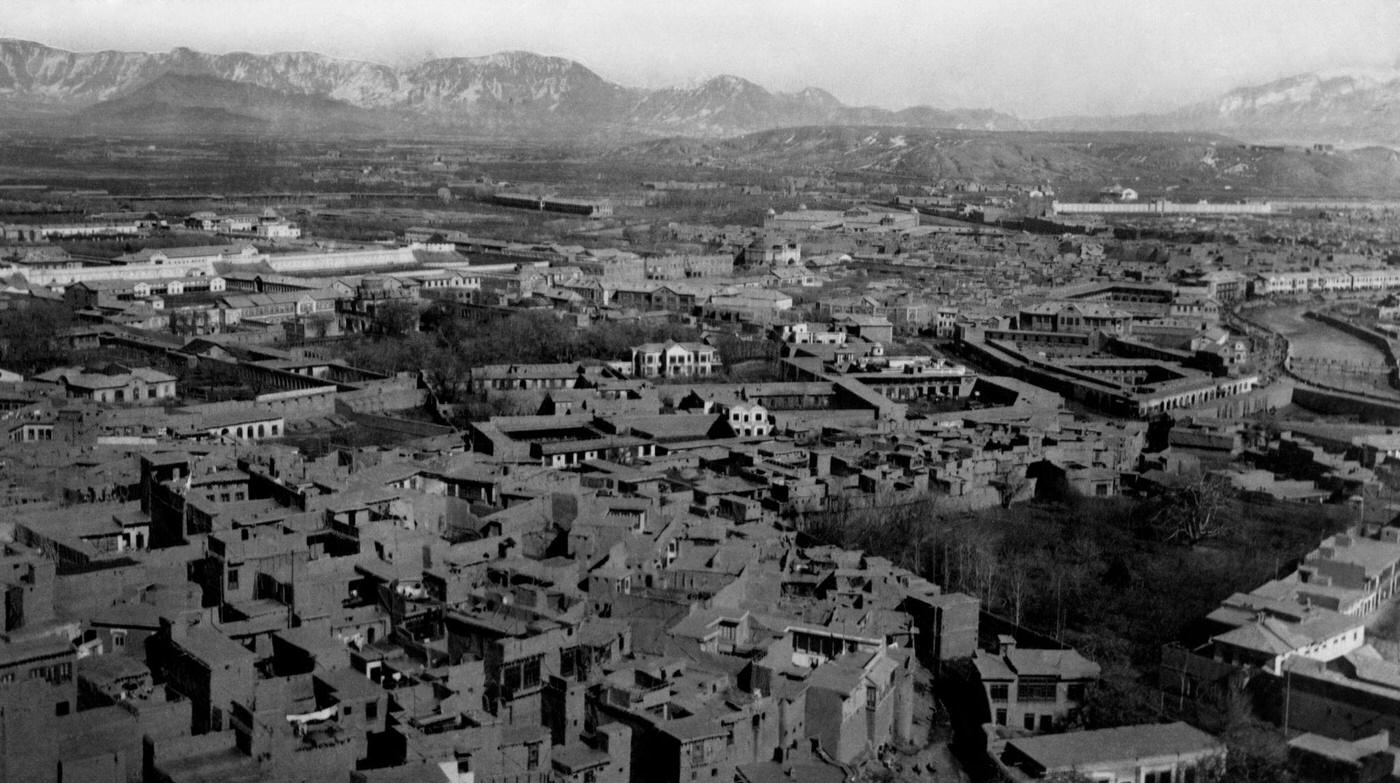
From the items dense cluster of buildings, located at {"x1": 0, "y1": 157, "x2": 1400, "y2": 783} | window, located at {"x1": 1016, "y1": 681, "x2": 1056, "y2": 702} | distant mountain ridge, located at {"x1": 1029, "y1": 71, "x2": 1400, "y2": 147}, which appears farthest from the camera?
distant mountain ridge, located at {"x1": 1029, "y1": 71, "x2": 1400, "y2": 147}

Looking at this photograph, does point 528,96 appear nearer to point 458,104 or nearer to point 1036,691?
point 458,104

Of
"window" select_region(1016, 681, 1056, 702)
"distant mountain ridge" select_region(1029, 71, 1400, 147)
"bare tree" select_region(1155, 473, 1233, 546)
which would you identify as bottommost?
"window" select_region(1016, 681, 1056, 702)

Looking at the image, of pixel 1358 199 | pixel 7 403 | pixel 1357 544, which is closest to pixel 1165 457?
pixel 1357 544

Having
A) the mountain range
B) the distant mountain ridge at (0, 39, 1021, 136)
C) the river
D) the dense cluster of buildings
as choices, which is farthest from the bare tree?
the distant mountain ridge at (0, 39, 1021, 136)

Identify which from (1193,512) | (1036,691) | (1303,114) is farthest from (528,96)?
(1036,691)

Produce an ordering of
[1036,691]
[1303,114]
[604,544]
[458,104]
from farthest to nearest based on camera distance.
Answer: [458,104], [1303,114], [604,544], [1036,691]

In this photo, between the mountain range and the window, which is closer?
the window

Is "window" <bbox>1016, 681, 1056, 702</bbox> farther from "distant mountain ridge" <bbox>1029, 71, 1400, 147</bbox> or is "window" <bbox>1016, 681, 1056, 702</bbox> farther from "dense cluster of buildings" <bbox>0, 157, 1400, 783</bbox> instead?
"distant mountain ridge" <bbox>1029, 71, 1400, 147</bbox>

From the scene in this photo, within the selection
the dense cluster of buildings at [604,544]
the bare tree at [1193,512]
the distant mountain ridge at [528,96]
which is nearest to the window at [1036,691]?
the dense cluster of buildings at [604,544]

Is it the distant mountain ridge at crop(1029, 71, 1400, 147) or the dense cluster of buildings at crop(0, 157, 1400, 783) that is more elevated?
the distant mountain ridge at crop(1029, 71, 1400, 147)

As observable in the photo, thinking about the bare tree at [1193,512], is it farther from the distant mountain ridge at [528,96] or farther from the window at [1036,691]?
the distant mountain ridge at [528,96]
